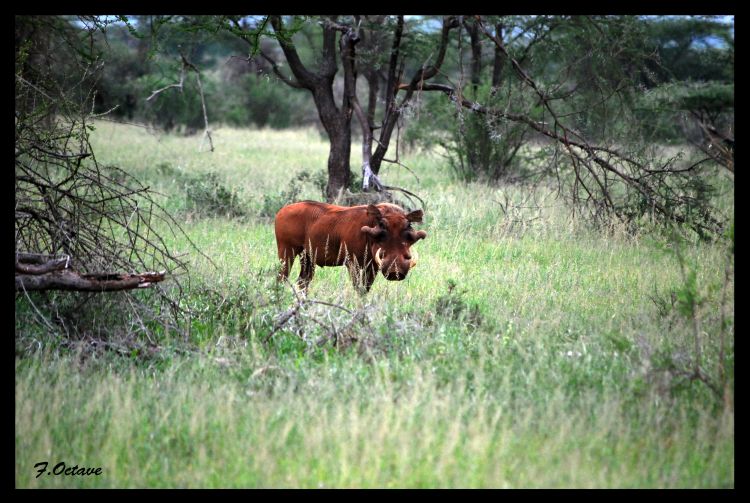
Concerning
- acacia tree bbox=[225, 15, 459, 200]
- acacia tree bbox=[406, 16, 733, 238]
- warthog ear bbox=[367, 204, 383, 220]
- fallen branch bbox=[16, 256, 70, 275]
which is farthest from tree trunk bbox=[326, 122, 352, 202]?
fallen branch bbox=[16, 256, 70, 275]

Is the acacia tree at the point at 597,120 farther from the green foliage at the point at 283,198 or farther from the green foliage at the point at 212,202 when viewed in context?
the green foliage at the point at 212,202

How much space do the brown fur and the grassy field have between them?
11.0 inches

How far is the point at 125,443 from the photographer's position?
403cm

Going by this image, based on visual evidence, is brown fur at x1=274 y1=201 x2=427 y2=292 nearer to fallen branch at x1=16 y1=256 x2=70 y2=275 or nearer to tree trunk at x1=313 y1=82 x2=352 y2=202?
fallen branch at x1=16 y1=256 x2=70 y2=275

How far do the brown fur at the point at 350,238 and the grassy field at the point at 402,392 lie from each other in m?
0.28

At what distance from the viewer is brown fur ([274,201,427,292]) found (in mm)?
6395

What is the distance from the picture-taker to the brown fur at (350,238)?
639 centimetres

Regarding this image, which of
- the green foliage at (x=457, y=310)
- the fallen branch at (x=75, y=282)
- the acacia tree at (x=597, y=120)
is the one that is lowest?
the green foliage at (x=457, y=310)

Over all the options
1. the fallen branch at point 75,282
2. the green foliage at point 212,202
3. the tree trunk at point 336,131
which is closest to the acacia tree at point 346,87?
the tree trunk at point 336,131

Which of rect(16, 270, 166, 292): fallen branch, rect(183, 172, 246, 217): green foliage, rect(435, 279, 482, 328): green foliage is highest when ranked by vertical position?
rect(16, 270, 166, 292): fallen branch

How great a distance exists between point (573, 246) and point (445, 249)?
1602 millimetres
